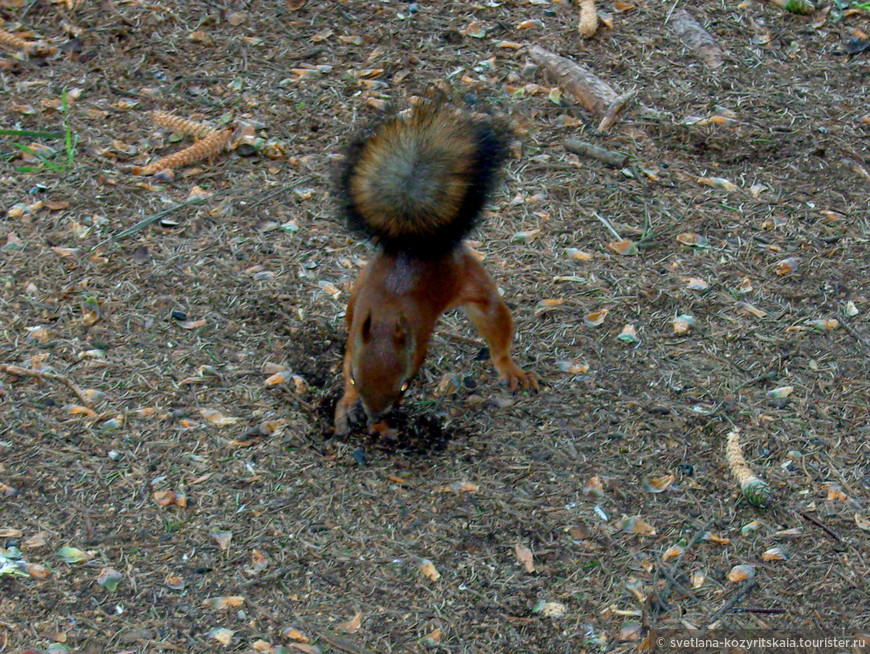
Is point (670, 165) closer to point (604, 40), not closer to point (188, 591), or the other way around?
point (604, 40)

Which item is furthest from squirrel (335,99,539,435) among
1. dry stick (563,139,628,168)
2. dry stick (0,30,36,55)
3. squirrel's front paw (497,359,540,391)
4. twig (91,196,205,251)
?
dry stick (0,30,36,55)

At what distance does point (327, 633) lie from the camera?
10.0ft

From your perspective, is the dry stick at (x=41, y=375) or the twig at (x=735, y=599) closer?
the twig at (x=735, y=599)

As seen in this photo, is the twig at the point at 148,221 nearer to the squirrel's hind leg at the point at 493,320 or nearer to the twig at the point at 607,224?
the squirrel's hind leg at the point at 493,320

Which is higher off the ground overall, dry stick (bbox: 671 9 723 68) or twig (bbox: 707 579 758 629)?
dry stick (bbox: 671 9 723 68)

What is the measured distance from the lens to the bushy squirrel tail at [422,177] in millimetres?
3453

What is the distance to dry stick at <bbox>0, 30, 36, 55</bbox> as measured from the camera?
536 centimetres

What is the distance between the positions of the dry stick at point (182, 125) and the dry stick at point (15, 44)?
0.97 meters

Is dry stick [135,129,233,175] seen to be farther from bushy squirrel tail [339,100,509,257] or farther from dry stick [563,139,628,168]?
dry stick [563,139,628,168]

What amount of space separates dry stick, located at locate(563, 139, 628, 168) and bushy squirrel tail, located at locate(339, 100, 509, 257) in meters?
1.38

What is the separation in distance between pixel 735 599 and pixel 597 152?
252cm

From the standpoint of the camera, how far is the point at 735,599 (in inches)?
125

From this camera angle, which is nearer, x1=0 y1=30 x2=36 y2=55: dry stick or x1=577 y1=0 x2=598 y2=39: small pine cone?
x1=0 y1=30 x2=36 y2=55: dry stick

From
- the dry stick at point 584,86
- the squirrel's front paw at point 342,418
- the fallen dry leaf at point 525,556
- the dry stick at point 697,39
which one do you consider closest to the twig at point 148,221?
the squirrel's front paw at point 342,418
